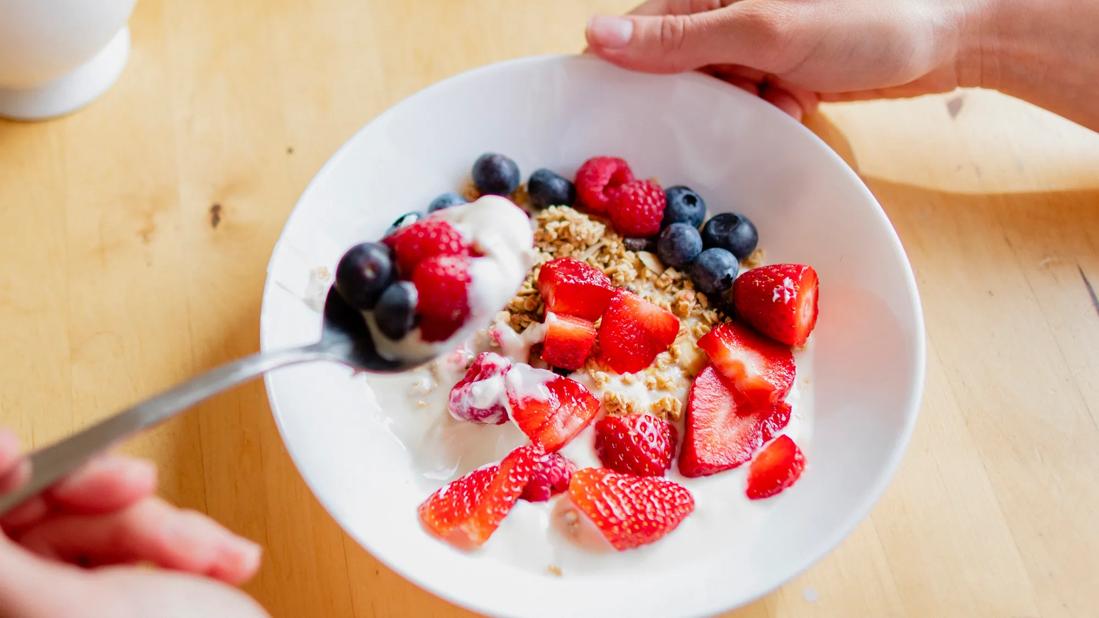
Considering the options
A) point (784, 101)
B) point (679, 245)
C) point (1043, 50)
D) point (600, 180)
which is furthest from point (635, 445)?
point (1043, 50)

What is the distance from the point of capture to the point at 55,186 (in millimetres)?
1283

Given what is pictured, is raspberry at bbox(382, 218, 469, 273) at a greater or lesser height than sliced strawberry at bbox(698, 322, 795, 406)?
greater

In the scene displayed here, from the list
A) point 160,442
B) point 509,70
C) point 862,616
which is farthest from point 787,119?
point 160,442

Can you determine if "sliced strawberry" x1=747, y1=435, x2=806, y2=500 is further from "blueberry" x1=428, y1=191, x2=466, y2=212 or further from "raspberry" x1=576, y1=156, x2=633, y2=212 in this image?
"blueberry" x1=428, y1=191, x2=466, y2=212

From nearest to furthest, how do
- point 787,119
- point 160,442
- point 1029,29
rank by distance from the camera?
point 160,442 < point 787,119 < point 1029,29

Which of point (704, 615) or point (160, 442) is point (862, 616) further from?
point (160, 442)

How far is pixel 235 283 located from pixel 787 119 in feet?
2.56

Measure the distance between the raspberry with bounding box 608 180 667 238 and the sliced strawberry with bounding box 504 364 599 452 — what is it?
10.2 inches

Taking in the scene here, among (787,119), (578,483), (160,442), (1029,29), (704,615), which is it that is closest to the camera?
(704,615)

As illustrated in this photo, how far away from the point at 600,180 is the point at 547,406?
14.1 inches

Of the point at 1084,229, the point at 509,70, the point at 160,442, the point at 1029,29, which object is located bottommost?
the point at 1084,229

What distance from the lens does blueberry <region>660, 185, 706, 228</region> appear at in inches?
47.0

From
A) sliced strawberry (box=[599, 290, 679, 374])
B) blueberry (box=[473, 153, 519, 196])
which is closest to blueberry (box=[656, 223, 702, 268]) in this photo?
sliced strawberry (box=[599, 290, 679, 374])

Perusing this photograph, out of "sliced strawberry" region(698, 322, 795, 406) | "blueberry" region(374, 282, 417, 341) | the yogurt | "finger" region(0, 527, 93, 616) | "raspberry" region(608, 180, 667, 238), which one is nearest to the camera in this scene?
"finger" region(0, 527, 93, 616)
